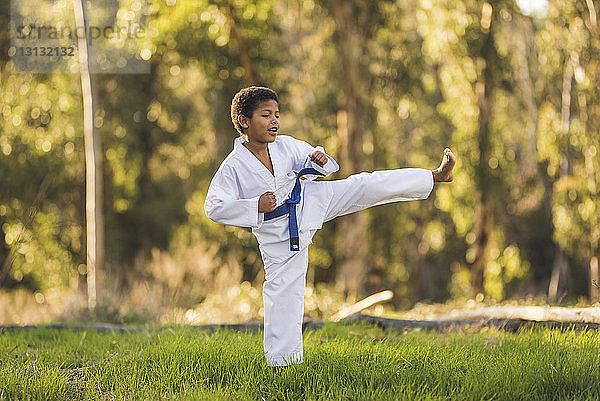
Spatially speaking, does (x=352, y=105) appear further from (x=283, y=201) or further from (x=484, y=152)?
(x=283, y=201)

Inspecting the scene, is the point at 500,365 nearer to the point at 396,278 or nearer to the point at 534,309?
the point at 534,309

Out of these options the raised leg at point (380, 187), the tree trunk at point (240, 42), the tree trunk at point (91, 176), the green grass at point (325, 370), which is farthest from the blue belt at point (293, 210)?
the tree trunk at point (240, 42)

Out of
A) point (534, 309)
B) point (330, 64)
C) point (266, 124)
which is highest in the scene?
point (330, 64)

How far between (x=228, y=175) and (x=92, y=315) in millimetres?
4327

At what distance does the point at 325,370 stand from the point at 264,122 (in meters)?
1.46

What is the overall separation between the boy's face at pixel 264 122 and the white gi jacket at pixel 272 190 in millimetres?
119

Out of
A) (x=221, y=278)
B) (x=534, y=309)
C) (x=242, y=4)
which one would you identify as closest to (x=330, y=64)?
(x=242, y=4)

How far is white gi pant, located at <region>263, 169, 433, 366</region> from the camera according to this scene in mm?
3953

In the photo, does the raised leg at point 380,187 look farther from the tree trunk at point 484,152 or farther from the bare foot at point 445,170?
the tree trunk at point 484,152

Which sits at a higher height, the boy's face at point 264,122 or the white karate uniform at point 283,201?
the boy's face at point 264,122

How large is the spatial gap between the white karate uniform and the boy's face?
120 mm

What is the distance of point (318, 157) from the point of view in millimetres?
4168

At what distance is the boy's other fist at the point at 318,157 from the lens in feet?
13.7

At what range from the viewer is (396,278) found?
18.6m
